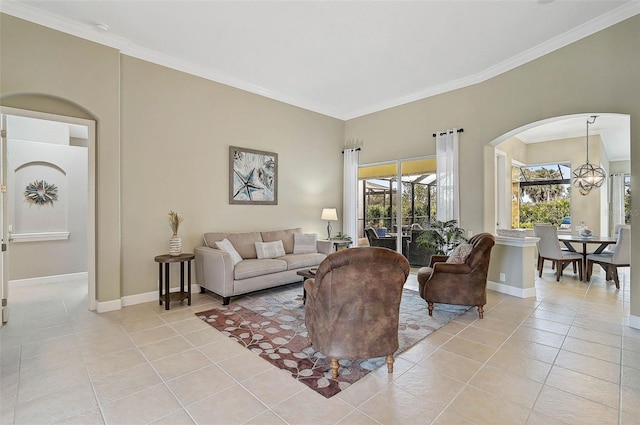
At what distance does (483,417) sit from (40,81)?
531 centimetres

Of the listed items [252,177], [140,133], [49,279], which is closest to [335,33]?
[252,177]

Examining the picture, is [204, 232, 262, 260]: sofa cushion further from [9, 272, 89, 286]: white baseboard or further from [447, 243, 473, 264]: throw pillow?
[447, 243, 473, 264]: throw pillow

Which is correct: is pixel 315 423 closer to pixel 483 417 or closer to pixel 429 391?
pixel 429 391

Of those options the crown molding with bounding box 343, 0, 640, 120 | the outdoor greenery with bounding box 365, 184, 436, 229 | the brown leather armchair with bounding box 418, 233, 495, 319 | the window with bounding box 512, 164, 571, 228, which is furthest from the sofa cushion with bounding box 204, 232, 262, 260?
the window with bounding box 512, 164, 571, 228

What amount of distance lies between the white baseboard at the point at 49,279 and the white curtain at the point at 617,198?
12.7 m

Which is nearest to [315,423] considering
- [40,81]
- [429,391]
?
[429,391]

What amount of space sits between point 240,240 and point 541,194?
7.86 metres

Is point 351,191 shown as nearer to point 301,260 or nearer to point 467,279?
point 301,260

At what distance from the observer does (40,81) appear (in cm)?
337

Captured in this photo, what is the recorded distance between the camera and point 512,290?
4.54 metres

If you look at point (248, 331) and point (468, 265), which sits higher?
point (468, 265)

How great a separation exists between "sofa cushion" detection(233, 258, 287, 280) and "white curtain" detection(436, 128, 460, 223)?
304 centimetres

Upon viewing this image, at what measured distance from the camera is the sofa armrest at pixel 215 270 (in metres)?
3.98

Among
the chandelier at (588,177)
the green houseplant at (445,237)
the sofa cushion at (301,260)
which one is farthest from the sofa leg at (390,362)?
the chandelier at (588,177)
